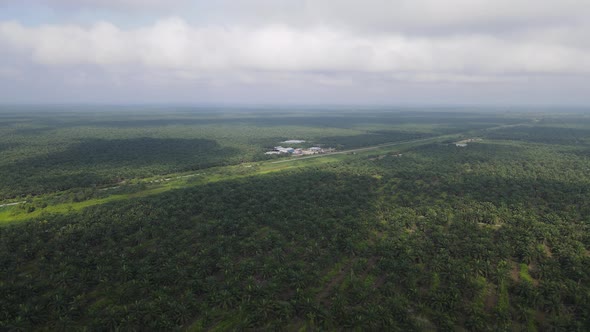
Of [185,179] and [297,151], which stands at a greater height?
[297,151]

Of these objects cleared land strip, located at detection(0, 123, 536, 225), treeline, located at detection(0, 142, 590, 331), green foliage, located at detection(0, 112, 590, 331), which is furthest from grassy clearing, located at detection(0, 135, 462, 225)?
treeline, located at detection(0, 142, 590, 331)

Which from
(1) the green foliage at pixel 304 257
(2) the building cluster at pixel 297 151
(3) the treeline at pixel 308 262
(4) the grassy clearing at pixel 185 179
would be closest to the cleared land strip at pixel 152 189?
(4) the grassy clearing at pixel 185 179

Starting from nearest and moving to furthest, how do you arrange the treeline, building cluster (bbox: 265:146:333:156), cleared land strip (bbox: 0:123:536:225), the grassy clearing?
the treeline → cleared land strip (bbox: 0:123:536:225) → the grassy clearing → building cluster (bbox: 265:146:333:156)

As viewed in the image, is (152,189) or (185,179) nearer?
(152,189)

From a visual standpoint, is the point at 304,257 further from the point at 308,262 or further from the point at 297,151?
the point at 297,151

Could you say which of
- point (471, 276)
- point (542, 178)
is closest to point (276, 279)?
point (471, 276)

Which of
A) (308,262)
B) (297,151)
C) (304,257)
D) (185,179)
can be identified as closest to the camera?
(308,262)

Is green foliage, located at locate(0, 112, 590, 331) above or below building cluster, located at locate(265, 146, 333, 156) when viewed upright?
below

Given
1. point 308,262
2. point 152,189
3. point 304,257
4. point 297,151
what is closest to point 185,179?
point 152,189

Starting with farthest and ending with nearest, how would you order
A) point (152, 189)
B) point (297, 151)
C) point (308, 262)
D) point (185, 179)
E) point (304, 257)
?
point (297, 151) < point (185, 179) < point (152, 189) < point (304, 257) < point (308, 262)

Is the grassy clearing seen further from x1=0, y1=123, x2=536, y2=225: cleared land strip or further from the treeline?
the treeline

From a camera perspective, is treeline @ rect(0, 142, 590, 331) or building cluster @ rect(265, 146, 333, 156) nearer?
treeline @ rect(0, 142, 590, 331)

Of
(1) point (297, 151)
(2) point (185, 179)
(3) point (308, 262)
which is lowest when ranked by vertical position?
(3) point (308, 262)
